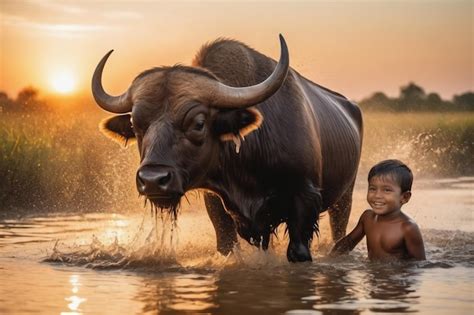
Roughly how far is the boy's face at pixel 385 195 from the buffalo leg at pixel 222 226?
141 centimetres

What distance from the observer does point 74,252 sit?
961 cm

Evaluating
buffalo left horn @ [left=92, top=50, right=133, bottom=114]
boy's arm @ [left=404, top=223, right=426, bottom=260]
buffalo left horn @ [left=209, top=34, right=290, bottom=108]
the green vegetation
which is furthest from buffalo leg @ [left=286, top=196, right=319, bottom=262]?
the green vegetation

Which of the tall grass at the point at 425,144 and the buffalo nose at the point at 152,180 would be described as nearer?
the buffalo nose at the point at 152,180

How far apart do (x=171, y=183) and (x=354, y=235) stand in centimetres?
198

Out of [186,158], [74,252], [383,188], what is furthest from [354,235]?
[74,252]

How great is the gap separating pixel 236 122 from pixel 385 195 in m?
1.33

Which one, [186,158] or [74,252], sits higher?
[186,158]

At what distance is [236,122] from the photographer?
8.37m

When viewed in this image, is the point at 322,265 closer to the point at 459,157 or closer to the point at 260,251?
the point at 260,251

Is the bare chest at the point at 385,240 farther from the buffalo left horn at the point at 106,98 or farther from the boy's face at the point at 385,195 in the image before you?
the buffalo left horn at the point at 106,98

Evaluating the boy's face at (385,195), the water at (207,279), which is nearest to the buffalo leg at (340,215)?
the water at (207,279)

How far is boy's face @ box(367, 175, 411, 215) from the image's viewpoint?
8.63 meters

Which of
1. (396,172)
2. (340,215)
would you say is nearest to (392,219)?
(396,172)

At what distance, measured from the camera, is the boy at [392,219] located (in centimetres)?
859
